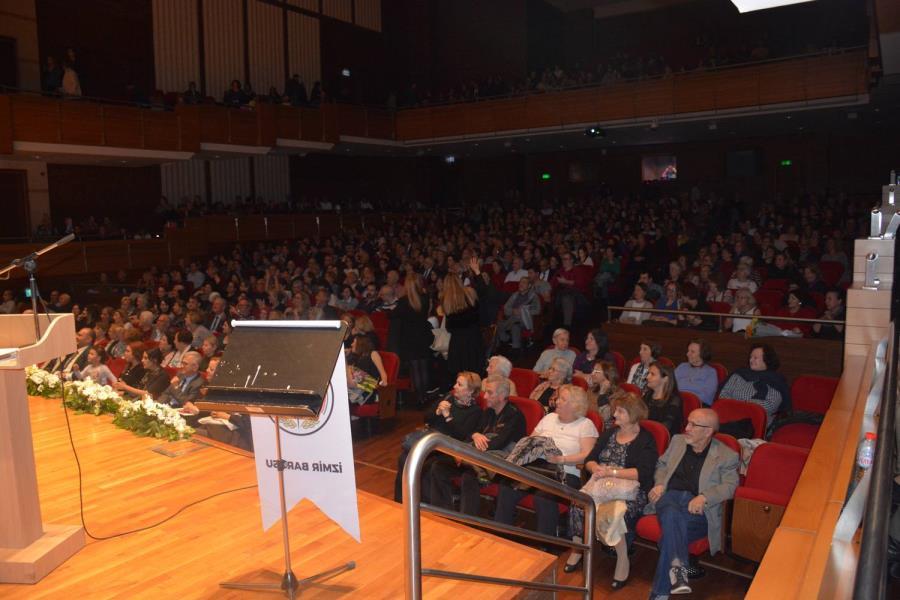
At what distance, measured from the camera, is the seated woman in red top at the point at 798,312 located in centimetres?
637

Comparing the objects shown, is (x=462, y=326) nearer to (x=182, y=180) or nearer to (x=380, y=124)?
(x=380, y=124)

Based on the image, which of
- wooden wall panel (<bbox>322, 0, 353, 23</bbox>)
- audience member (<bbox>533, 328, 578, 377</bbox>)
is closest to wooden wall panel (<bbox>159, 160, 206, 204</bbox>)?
wooden wall panel (<bbox>322, 0, 353, 23</bbox>)

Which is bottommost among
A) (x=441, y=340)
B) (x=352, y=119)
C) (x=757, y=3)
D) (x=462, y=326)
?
(x=441, y=340)

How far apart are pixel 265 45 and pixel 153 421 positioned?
14.9 metres

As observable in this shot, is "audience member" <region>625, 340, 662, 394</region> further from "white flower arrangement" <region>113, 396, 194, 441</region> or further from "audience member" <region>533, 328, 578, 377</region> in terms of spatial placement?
"white flower arrangement" <region>113, 396, 194, 441</region>

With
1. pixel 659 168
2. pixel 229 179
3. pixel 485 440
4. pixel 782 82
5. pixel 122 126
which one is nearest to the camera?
pixel 485 440

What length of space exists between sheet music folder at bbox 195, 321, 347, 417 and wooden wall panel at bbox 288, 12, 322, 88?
55.9 ft

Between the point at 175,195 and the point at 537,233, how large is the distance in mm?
8642

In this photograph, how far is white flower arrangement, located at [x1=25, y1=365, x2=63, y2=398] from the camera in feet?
18.4

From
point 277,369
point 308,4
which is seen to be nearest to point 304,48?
point 308,4

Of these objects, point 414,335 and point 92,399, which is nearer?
point 92,399

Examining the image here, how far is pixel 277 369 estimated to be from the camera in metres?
2.32

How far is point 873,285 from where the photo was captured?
15.1 ft

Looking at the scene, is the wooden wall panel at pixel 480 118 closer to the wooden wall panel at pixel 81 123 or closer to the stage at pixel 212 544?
the wooden wall panel at pixel 81 123
